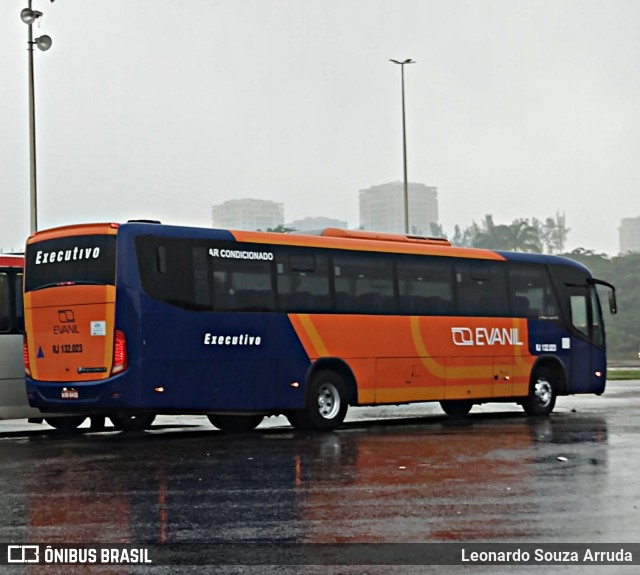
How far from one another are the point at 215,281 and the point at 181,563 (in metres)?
11.3

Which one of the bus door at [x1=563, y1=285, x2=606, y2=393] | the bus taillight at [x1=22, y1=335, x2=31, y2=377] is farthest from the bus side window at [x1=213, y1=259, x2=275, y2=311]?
the bus door at [x1=563, y1=285, x2=606, y2=393]

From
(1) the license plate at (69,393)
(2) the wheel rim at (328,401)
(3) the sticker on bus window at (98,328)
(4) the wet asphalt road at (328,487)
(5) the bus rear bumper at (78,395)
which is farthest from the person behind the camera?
(2) the wheel rim at (328,401)

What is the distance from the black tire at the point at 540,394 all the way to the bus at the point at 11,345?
31.2 ft

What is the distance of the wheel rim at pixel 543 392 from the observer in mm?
25328

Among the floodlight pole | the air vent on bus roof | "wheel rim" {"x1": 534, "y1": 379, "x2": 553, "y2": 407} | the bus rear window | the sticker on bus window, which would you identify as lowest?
"wheel rim" {"x1": 534, "y1": 379, "x2": 553, "y2": 407}

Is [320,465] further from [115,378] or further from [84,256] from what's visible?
[84,256]

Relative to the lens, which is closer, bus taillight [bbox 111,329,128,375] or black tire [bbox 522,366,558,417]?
bus taillight [bbox 111,329,128,375]

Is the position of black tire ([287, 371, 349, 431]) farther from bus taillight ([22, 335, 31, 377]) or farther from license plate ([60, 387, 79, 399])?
bus taillight ([22, 335, 31, 377])

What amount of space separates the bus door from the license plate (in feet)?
36.2

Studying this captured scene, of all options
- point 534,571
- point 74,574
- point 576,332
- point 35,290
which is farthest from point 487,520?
point 576,332

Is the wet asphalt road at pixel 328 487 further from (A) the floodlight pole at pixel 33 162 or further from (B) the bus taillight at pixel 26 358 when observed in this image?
(A) the floodlight pole at pixel 33 162

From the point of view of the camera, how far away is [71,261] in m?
19.1

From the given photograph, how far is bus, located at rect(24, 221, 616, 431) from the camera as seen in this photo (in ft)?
61.3

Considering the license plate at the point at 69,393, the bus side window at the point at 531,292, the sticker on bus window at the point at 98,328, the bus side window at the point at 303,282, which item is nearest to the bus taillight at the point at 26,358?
the license plate at the point at 69,393
